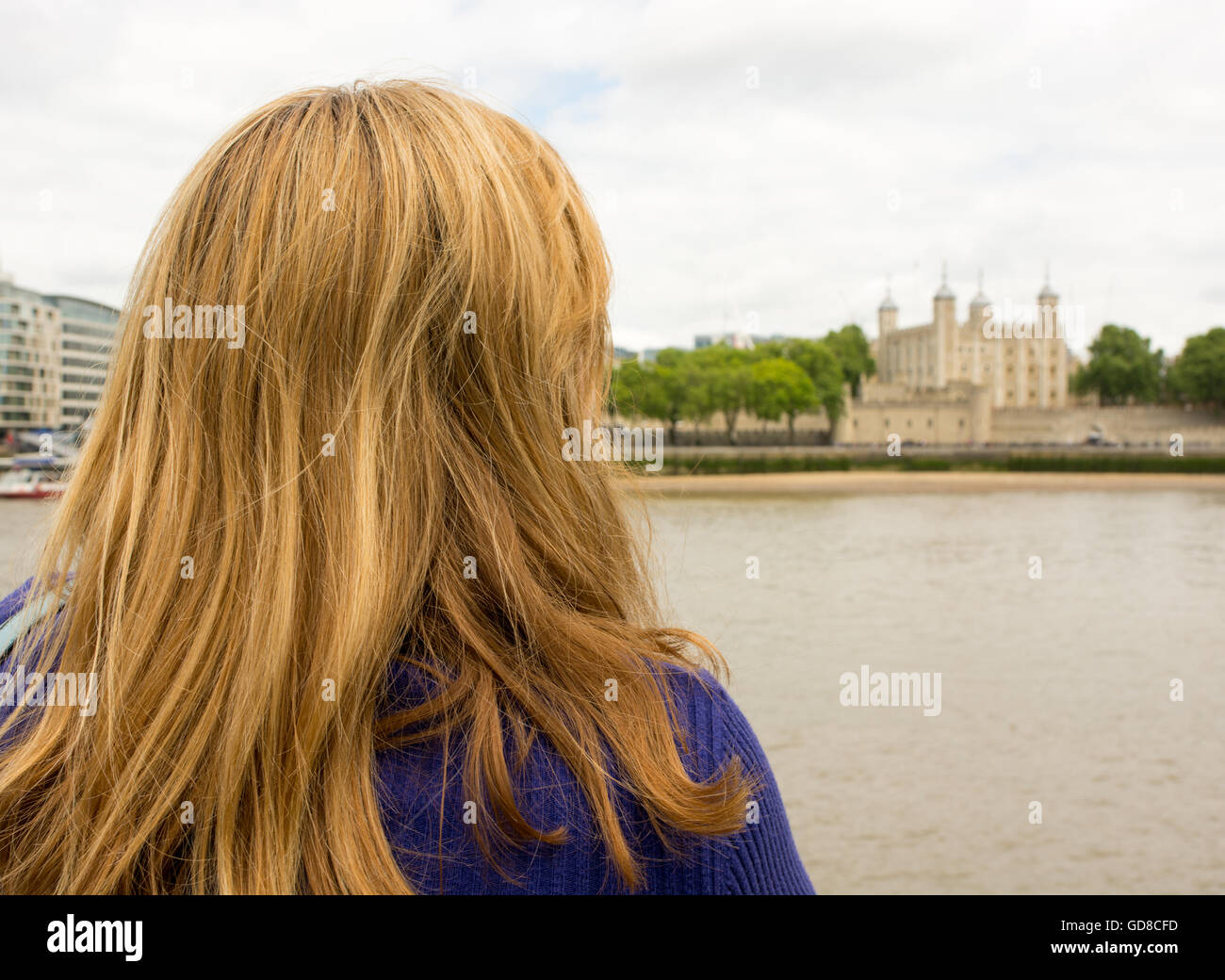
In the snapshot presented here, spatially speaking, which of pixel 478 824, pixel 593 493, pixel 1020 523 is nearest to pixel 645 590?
pixel 593 493

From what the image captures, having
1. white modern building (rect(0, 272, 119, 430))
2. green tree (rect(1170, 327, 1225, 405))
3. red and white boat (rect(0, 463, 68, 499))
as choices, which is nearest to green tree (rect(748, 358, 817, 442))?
green tree (rect(1170, 327, 1225, 405))

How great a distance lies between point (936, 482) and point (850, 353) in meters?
24.0

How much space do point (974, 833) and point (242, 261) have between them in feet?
17.9

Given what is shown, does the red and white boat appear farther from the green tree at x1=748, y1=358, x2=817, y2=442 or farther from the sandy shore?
the green tree at x1=748, y1=358, x2=817, y2=442

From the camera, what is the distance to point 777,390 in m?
41.1

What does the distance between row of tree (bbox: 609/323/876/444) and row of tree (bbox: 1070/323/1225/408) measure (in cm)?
1519

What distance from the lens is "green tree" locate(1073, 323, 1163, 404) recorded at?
173ft

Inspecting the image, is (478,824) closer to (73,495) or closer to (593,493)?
(593,493)

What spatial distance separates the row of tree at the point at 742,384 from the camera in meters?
39.8

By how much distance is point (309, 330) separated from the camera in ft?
2.79

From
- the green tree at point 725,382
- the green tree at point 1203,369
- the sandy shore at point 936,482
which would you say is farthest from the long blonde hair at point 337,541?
the green tree at point 1203,369

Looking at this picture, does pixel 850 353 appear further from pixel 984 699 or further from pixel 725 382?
pixel 984 699

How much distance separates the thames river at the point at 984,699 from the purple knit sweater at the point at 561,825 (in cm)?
44

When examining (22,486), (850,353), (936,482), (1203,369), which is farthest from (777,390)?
(22,486)
